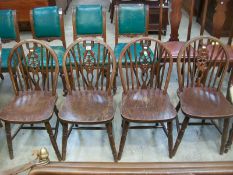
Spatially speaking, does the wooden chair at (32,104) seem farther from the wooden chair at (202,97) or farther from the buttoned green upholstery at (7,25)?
the wooden chair at (202,97)

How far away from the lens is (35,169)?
0.85m

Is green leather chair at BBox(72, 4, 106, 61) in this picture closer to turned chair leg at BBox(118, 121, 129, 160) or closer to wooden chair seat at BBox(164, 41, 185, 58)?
wooden chair seat at BBox(164, 41, 185, 58)

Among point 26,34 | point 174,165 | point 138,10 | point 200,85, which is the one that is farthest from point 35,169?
point 26,34

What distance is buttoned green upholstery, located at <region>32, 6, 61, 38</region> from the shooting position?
2.47m

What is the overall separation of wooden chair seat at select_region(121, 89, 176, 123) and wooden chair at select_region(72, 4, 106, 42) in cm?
81

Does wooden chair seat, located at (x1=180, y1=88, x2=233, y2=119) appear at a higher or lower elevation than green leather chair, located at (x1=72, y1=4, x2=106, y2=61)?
lower

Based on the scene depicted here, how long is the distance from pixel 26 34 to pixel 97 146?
291cm

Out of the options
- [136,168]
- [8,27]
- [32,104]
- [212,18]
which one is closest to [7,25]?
[8,27]

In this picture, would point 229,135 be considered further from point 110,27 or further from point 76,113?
point 110,27

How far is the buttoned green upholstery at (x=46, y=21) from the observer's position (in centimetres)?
247

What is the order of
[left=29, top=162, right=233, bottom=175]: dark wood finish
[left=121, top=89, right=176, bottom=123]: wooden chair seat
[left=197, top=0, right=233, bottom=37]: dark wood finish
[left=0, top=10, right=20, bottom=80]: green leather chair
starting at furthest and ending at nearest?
[left=197, top=0, right=233, bottom=37]: dark wood finish < [left=0, top=10, right=20, bottom=80]: green leather chair < [left=121, top=89, right=176, bottom=123]: wooden chair seat < [left=29, top=162, right=233, bottom=175]: dark wood finish

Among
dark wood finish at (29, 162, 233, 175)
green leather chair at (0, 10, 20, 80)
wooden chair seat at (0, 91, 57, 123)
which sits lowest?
wooden chair seat at (0, 91, 57, 123)

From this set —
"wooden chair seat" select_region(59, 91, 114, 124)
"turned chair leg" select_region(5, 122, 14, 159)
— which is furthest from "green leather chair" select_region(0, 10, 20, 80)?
"wooden chair seat" select_region(59, 91, 114, 124)

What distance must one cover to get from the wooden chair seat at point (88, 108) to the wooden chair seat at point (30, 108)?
0.13 meters
